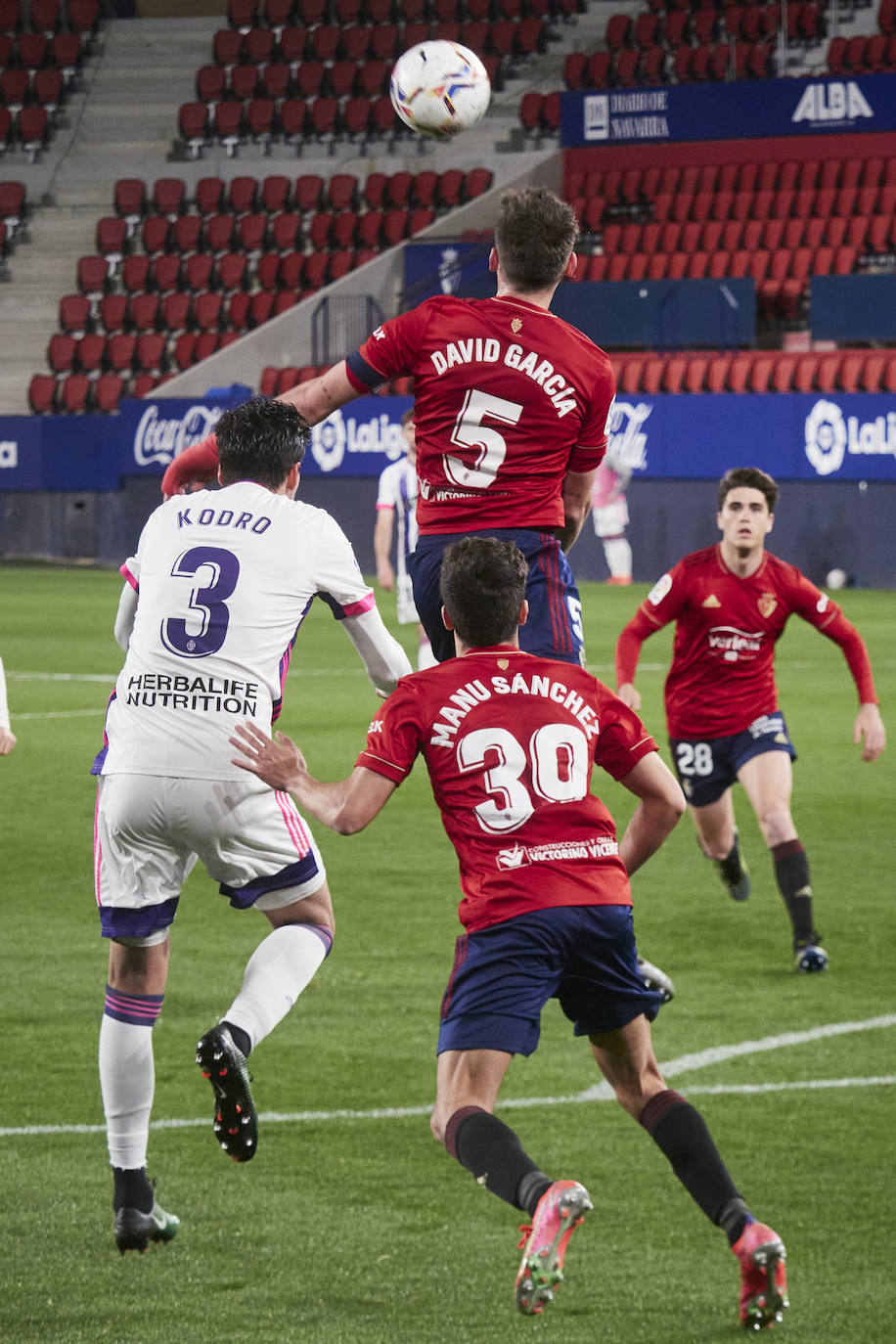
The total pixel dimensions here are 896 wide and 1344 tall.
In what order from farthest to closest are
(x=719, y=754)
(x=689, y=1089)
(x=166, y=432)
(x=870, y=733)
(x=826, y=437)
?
(x=166, y=432) → (x=826, y=437) → (x=719, y=754) → (x=870, y=733) → (x=689, y=1089)

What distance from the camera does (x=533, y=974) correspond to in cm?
430

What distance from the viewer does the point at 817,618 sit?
8.00 meters

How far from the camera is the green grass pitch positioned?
4730mm

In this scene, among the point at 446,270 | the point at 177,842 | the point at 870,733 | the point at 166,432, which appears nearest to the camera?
the point at 177,842

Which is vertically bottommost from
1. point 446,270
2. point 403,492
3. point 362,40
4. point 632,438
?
point 403,492

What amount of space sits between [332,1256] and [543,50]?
31.8 m

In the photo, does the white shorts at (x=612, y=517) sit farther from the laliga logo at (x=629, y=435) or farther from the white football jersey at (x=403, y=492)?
the white football jersey at (x=403, y=492)

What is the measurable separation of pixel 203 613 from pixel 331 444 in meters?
23.9

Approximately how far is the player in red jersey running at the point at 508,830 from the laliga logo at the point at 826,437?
2074 centimetres

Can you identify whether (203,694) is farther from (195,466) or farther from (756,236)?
(756,236)

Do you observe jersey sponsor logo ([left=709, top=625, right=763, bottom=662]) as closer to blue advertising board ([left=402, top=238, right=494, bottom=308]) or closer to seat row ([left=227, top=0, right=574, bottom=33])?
blue advertising board ([left=402, top=238, right=494, bottom=308])

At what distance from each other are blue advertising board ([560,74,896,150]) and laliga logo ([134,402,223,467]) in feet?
25.8

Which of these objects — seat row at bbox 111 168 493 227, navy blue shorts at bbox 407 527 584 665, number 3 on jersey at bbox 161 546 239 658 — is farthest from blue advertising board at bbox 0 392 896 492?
number 3 on jersey at bbox 161 546 239 658

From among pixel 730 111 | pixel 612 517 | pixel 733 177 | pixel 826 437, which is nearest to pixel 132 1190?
pixel 826 437
